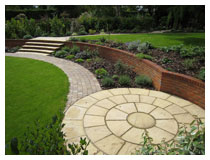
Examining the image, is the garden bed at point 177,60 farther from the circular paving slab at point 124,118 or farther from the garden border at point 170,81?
the circular paving slab at point 124,118

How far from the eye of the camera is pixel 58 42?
36.3 ft

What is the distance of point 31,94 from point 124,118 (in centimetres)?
298

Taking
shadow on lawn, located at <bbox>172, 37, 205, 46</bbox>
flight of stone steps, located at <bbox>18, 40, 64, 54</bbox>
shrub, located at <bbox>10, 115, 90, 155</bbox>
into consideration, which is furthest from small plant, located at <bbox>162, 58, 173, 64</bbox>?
flight of stone steps, located at <bbox>18, 40, 64, 54</bbox>

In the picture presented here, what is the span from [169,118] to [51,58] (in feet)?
23.9

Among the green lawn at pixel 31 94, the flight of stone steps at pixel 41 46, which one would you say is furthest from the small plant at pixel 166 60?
the flight of stone steps at pixel 41 46

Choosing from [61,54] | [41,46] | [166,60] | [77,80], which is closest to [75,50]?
[61,54]

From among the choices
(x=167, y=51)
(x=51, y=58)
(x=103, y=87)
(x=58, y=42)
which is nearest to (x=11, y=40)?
(x=58, y=42)

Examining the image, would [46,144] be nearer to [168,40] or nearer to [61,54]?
[61,54]

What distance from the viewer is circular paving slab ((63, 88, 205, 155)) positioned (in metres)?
3.20

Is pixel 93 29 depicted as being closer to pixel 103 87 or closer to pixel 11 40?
pixel 11 40

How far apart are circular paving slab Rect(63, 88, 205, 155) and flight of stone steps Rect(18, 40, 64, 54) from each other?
671cm

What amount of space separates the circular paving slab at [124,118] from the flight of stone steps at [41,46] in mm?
6705

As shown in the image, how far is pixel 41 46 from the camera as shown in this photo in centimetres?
1116
